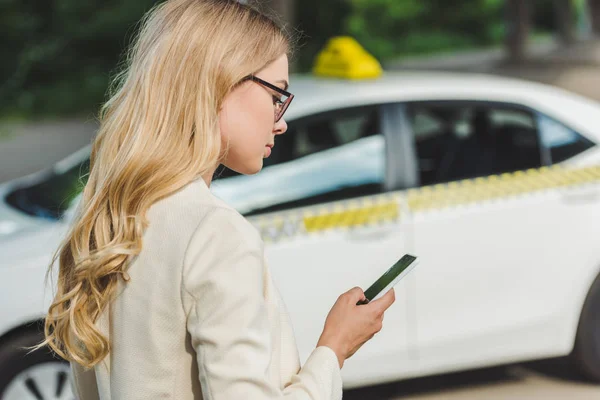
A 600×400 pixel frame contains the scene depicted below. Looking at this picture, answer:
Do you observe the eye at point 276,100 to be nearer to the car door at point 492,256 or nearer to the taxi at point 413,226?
the taxi at point 413,226

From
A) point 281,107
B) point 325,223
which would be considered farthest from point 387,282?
point 325,223

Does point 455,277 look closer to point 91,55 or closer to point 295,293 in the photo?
point 295,293

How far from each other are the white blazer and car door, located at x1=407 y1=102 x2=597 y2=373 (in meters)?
2.57

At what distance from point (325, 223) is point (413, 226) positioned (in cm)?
37

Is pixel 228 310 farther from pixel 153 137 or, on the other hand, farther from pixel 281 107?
pixel 281 107

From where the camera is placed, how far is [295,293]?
13.0 ft

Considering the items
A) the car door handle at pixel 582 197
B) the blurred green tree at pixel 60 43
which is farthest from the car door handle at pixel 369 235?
the blurred green tree at pixel 60 43

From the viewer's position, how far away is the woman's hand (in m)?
1.64

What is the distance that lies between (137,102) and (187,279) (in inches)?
12.5

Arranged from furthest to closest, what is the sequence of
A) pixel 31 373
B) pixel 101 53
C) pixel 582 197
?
pixel 101 53, pixel 582 197, pixel 31 373

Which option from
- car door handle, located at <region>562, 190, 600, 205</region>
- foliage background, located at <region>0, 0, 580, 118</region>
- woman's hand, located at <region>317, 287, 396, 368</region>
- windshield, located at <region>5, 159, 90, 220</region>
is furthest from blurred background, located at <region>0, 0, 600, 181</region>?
woman's hand, located at <region>317, 287, 396, 368</region>

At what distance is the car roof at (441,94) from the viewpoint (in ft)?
14.1

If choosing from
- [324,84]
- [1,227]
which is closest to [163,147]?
[1,227]

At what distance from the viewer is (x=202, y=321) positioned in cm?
144
